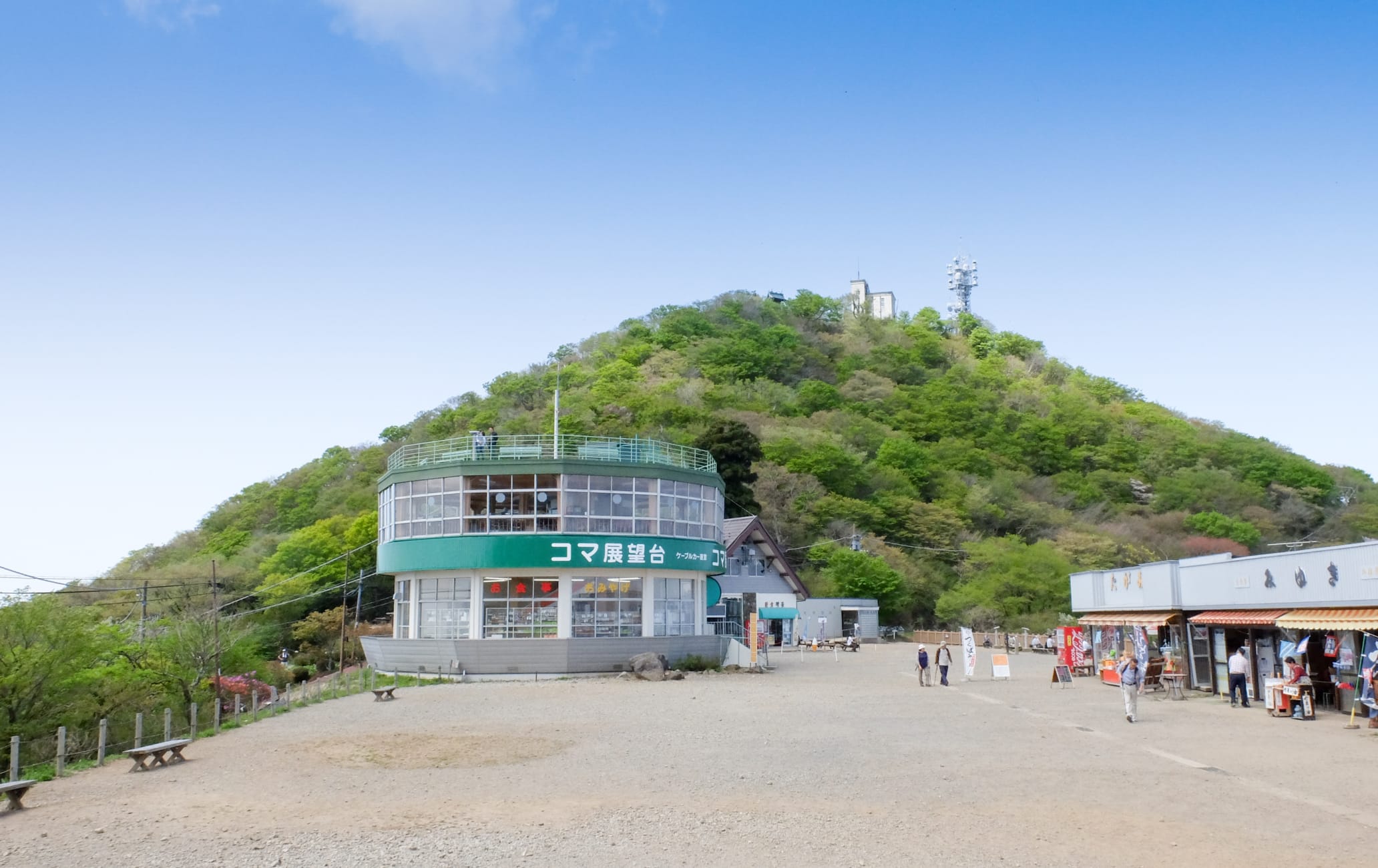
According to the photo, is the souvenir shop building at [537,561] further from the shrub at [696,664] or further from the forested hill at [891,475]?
the forested hill at [891,475]

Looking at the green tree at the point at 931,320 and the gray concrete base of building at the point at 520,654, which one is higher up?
the green tree at the point at 931,320

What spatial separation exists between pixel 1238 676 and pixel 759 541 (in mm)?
34434

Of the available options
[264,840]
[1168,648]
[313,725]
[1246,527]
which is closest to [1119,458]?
[1246,527]

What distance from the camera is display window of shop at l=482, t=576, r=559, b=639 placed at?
3266cm

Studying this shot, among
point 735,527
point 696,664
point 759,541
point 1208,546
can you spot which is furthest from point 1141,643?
point 1208,546

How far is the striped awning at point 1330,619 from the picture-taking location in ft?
60.1

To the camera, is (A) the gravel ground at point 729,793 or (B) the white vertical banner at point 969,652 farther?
(B) the white vertical banner at point 969,652

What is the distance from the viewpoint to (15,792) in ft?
39.4

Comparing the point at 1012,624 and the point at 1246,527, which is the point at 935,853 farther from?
the point at 1246,527

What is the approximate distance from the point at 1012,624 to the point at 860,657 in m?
17.5

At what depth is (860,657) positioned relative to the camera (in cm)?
4462

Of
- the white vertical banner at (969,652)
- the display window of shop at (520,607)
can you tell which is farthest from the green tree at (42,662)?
the white vertical banner at (969,652)

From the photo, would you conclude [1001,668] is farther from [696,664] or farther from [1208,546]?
[1208,546]

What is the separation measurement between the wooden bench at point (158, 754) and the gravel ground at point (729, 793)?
347 millimetres
